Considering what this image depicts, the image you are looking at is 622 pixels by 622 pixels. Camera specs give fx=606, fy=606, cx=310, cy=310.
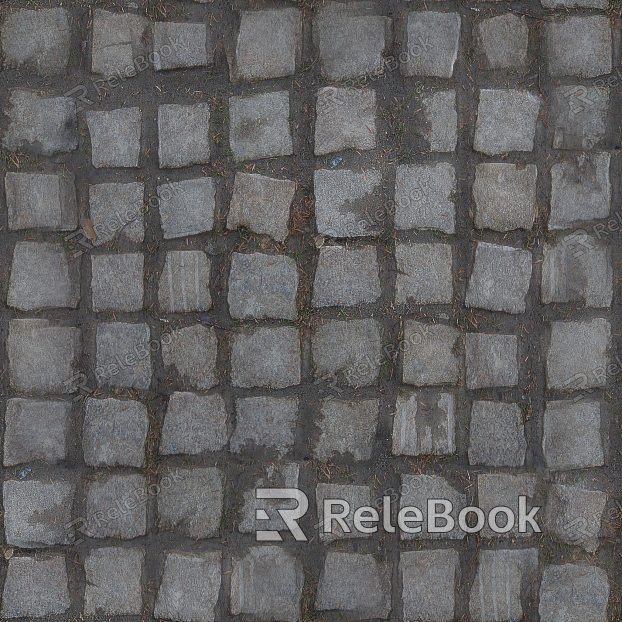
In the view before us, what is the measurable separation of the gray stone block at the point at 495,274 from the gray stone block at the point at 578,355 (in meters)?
0.29

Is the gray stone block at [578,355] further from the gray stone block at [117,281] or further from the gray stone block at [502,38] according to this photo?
the gray stone block at [117,281]

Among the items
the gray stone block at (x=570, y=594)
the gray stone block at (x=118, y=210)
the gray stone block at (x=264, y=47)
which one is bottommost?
the gray stone block at (x=570, y=594)

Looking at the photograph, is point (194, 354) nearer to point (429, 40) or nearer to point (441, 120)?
point (441, 120)

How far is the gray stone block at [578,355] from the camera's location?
3.02 metres

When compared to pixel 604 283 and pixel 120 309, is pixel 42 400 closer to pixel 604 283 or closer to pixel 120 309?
pixel 120 309

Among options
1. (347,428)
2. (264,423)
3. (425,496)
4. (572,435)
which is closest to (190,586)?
(264,423)

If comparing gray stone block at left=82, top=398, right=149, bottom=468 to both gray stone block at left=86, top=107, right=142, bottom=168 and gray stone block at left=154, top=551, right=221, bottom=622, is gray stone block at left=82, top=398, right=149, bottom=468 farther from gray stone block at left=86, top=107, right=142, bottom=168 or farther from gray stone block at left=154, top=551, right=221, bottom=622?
gray stone block at left=86, top=107, right=142, bottom=168

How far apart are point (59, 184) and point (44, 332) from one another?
2.40 feet

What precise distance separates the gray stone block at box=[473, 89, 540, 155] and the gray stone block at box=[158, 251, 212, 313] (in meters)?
1.48

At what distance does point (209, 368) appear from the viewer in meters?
3.00

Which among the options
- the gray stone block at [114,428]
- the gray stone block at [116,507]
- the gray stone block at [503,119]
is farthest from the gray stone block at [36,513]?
the gray stone block at [503,119]

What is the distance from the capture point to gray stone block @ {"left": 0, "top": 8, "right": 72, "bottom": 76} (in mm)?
2984

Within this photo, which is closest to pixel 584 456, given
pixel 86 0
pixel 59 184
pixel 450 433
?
pixel 450 433

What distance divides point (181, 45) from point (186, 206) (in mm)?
791
